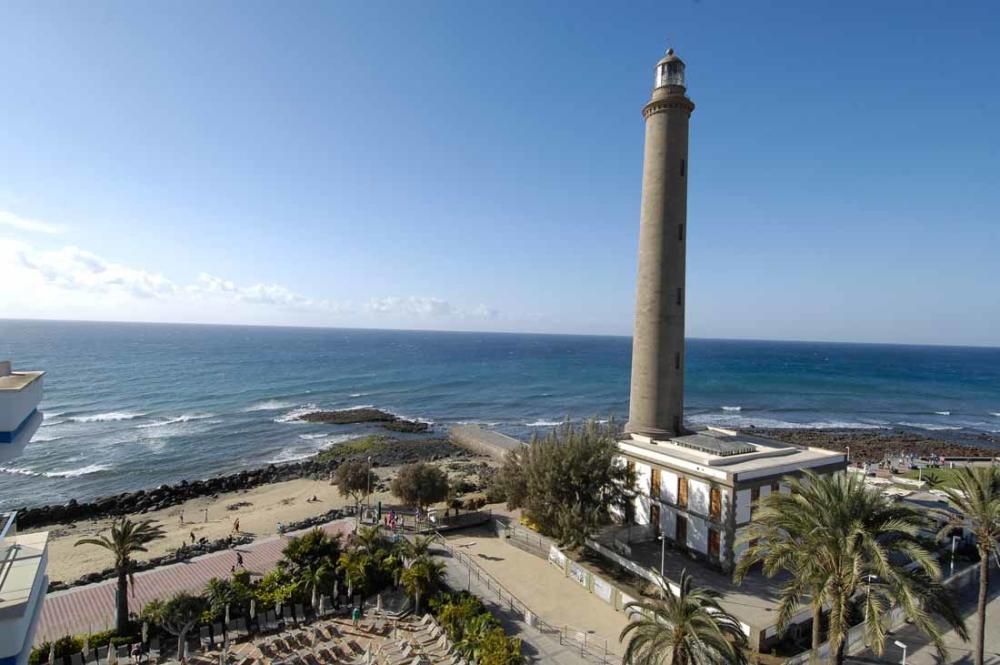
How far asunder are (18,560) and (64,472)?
158ft

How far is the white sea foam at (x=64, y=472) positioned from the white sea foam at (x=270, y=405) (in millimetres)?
24854

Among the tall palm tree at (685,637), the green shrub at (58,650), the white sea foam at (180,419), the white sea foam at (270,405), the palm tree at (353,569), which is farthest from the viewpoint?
the white sea foam at (270,405)

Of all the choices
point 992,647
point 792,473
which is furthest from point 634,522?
point 992,647

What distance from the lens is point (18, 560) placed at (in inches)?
328

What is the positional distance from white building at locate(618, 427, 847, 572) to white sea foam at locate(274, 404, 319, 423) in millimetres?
53891

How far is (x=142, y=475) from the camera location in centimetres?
4416

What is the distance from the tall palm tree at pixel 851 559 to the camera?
433 inches

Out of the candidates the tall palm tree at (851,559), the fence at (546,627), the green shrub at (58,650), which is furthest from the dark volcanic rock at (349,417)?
the tall palm tree at (851,559)

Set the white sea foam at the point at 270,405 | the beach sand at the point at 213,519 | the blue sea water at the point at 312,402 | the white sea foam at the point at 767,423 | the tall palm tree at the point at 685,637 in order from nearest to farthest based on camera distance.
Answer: the tall palm tree at the point at 685,637 → the beach sand at the point at 213,519 → the blue sea water at the point at 312,402 → the white sea foam at the point at 767,423 → the white sea foam at the point at 270,405

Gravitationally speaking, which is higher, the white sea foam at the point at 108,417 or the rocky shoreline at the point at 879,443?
the white sea foam at the point at 108,417

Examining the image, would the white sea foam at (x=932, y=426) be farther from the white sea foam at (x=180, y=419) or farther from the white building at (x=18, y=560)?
the white sea foam at (x=180, y=419)

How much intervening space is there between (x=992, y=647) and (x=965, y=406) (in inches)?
3929

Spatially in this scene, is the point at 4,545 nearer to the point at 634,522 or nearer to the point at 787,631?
the point at 787,631

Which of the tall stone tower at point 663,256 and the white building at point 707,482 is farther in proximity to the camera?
the tall stone tower at point 663,256
